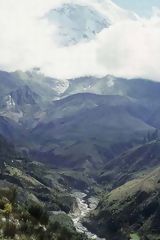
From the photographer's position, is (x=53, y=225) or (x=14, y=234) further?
(x=53, y=225)

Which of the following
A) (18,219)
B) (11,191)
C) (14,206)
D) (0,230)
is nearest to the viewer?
(0,230)

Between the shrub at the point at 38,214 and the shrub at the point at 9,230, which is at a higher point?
the shrub at the point at 9,230

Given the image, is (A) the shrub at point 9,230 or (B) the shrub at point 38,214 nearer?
(A) the shrub at point 9,230

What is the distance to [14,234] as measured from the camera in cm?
6325

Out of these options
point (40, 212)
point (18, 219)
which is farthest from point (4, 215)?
point (40, 212)

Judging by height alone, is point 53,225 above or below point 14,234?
below

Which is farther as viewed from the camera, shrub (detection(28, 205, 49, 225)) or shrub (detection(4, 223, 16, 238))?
shrub (detection(28, 205, 49, 225))

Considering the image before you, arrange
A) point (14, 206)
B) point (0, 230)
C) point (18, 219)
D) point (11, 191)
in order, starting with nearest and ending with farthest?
point (0, 230), point (18, 219), point (14, 206), point (11, 191)

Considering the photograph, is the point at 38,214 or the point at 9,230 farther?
the point at 38,214

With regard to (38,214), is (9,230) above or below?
above

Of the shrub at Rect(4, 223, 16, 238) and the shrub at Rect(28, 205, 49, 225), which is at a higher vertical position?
the shrub at Rect(4, 223, 16, 238)

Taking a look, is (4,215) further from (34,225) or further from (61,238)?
(61,238)

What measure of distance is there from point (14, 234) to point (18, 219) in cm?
359

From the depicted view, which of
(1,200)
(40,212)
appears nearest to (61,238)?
(40,212)
